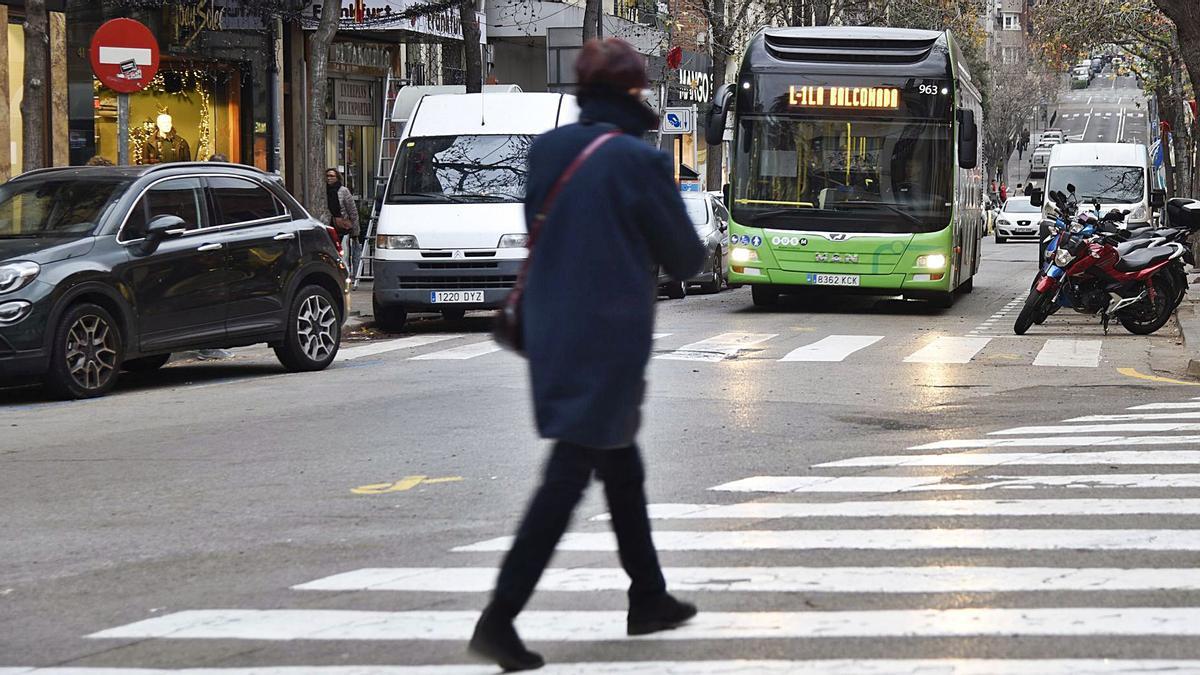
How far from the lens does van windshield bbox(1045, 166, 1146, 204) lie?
40.4 metres

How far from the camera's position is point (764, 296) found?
77.0 ft

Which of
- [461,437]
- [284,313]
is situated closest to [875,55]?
[284,313]

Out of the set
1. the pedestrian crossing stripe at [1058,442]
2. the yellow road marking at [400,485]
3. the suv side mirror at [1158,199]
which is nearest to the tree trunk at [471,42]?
the suv side mirror at [1158,199]

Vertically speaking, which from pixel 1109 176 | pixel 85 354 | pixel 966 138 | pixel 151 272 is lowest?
pixel 85 354

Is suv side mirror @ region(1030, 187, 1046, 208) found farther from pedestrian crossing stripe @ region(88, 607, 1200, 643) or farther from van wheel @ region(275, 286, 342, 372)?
pedestrian crossing stripe @ region(88, 607, 1200, 643)

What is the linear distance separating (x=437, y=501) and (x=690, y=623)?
287 centimetres

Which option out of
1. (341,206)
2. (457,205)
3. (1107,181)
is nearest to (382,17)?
(341,206)

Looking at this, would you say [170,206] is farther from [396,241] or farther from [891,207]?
[891,207]

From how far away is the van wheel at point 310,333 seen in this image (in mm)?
15117

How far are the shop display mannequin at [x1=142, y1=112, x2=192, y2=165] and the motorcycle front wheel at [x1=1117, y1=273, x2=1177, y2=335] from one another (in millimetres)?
13632

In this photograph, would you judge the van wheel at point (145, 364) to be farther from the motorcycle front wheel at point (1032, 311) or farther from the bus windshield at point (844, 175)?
the bus windshield at point (844, 175)

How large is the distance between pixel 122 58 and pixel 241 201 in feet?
8.71

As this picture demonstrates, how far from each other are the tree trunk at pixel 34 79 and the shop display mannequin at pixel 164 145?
8840 mm

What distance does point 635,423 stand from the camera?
17.0ft
